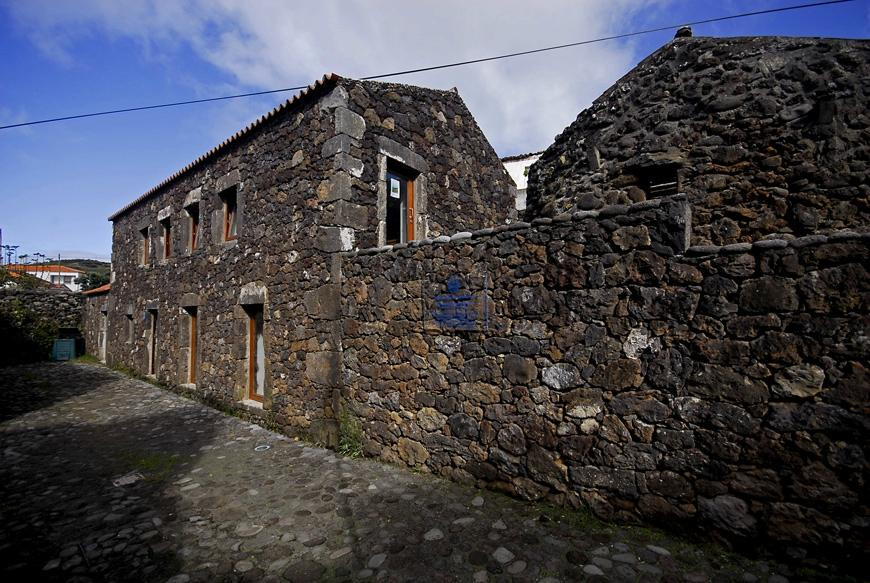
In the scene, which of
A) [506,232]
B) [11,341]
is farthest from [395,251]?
[11,341]

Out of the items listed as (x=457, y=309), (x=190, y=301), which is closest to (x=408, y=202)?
(x=457, y=309)

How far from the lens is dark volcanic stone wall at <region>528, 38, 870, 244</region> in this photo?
13.6ft

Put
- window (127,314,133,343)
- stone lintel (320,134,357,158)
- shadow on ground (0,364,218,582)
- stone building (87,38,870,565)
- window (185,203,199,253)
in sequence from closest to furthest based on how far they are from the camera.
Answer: stone building (87,38,870,565), shadow on ground (0,364,218,582), stone lintel (320,134,357,158), window (185,203,199,253), window (127,314,133,343)

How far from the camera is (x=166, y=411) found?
736 centimetres

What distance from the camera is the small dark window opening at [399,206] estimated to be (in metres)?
6.63

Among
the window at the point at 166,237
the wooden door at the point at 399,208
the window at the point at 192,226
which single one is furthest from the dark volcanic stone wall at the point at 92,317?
the wooden door at the point at 399,208

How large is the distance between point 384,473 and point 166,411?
5123 mm

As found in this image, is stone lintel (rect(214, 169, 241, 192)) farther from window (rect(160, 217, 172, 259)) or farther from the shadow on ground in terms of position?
the shadow on ground

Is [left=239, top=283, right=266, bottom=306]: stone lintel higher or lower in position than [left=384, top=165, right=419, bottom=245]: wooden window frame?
lower

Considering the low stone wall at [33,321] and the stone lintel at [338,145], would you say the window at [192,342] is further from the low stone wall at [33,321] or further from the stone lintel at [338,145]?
the low stone wall at [33,321]

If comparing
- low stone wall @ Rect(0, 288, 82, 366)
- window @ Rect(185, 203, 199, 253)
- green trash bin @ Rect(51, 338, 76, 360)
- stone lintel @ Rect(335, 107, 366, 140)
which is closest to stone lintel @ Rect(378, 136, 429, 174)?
stone lintel @ Rect(335, 107, 366, 140)

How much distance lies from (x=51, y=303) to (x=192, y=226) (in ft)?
37.0

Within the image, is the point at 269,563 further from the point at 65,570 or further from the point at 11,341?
the point at 11,341

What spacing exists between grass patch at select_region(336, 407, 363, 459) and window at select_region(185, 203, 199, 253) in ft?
20.4
